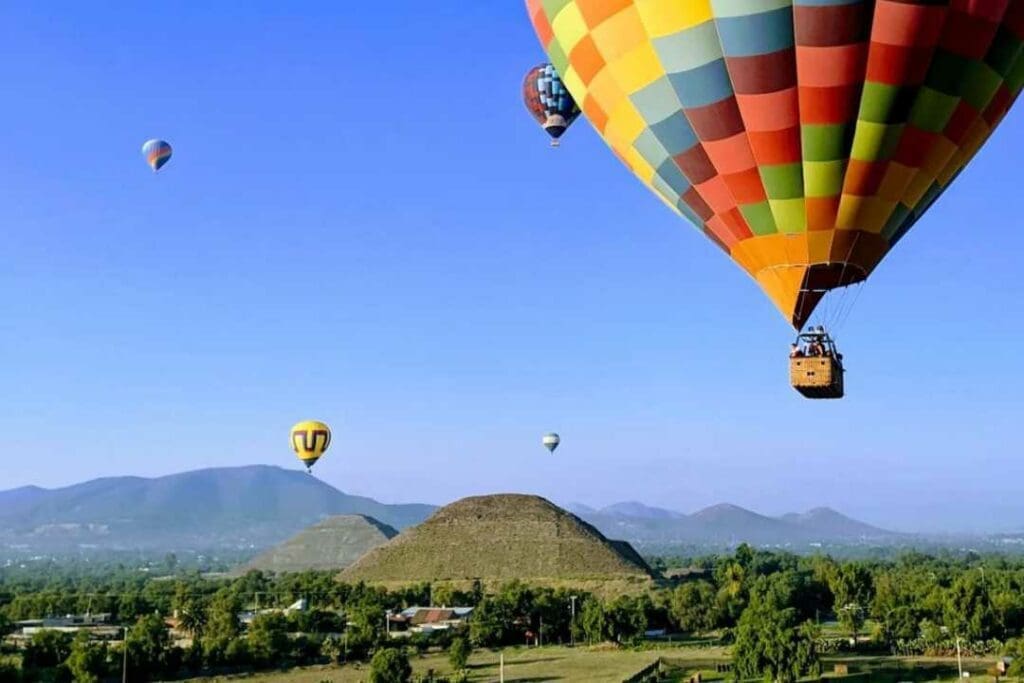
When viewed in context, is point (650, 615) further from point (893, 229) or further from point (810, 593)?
point (893, 229)

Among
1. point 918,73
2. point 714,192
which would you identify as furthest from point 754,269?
point 918,73

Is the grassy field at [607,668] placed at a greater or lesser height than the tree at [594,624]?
lesser

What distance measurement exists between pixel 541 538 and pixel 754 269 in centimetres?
7685

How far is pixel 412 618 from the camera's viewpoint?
6181cm

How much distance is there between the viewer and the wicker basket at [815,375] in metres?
16.9

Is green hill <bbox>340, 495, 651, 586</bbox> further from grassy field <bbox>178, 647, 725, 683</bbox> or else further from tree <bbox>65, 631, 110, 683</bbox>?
tree <bbox>65, 631, 110, 683</bbox>

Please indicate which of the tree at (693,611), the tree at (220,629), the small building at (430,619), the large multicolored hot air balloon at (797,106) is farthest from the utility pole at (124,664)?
the large multicolored hot air balloon at (797,106)

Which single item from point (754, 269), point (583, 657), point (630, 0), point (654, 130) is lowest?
point (583, 657)

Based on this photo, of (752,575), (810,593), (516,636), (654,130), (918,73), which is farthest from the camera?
(752,575)

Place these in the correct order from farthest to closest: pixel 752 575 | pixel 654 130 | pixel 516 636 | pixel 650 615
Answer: pixel 752 575 < pixel 650 615 < pixel 516 636 < pixel 654 130

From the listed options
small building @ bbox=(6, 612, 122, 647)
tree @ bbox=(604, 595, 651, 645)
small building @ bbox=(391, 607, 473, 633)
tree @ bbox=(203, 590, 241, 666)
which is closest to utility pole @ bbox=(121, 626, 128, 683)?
tree @ bbox=(203, 590, 241, 666)

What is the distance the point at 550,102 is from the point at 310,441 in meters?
22.1

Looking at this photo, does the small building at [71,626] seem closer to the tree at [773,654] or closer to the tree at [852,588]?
the tree at [773,654]

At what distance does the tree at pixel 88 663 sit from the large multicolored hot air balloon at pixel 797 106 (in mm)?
30470
